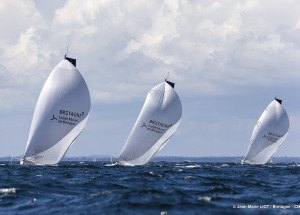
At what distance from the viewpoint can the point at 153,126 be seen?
198 ft

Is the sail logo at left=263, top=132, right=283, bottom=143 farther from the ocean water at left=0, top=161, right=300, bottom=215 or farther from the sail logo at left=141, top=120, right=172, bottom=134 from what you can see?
the ocean water at left=0, top=161, right=300, bottom=215

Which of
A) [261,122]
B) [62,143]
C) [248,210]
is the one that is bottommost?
[248,210]

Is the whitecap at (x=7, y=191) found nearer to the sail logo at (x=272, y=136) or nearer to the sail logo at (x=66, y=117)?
the sail logo at (x=66, y=117)

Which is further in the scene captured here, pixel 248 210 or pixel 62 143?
pixel 62 143

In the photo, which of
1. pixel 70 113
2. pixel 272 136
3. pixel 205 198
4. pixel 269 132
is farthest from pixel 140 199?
pixel 272 136

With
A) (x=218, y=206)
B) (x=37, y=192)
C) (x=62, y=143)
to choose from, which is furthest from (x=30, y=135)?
(x=218, y=206)

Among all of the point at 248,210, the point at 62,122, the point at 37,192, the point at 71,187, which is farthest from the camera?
the point at 62,122

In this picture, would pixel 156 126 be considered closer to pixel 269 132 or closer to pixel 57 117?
pixel 57 117

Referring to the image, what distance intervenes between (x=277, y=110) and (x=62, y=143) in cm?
4512

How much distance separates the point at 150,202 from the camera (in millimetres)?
24125

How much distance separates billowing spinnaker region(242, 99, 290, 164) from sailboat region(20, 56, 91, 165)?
40256mm

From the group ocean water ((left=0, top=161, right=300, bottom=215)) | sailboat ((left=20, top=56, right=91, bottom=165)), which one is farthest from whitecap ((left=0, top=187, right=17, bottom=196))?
sailboat ((left=20, top=56, right=91, bottom=165))

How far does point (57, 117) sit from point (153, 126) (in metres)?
14.3

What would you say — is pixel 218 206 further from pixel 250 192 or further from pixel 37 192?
pixel 37 192
